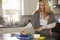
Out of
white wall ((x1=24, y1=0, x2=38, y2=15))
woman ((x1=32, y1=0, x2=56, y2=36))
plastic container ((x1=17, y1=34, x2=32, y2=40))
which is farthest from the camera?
white wall ((x1=24, y1=0, x2=38, y2=15))

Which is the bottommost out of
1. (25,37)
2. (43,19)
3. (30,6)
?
(25,37)

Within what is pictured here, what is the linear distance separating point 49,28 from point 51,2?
0.36 meters

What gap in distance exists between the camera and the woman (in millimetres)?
1758

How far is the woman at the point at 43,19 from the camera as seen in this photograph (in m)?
1.76

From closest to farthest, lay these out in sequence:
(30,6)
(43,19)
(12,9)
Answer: (43,19)
(30,6)
(12,9)

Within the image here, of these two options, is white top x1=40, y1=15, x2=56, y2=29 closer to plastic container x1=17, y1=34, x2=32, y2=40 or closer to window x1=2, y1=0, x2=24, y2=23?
plastic container x1=17, y1=34, x2=32, y2=40

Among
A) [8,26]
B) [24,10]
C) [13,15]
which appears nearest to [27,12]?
[24,10]

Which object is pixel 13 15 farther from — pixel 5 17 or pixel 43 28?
pixel 43 28

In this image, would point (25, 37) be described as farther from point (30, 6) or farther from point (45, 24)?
point (30, 6)

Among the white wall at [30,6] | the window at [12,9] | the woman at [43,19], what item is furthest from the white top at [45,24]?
the window at [12,9]

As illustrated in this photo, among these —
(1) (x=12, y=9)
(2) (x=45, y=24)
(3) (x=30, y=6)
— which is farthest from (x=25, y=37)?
(1) (x=12, y=9)

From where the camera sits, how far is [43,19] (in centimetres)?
177

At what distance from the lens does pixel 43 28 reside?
1.77 m

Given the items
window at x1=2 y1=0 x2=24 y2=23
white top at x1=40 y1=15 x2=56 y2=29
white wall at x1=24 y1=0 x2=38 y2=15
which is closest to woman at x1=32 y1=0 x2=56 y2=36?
white top at x1=40 y1=15 x2=56 y2=29
